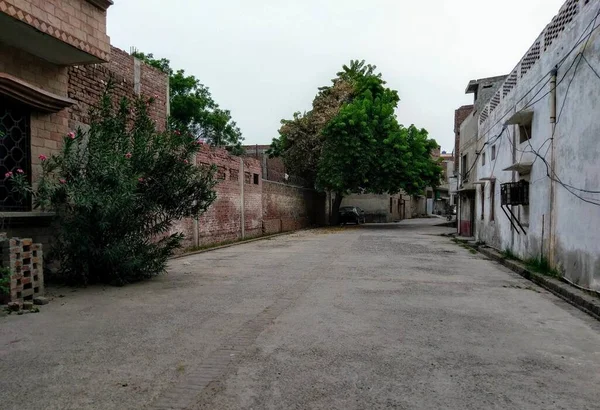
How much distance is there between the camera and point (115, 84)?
9766mm

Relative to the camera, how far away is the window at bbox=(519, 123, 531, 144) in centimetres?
1072

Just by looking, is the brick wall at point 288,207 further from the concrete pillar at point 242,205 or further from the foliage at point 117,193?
the foliage at point 117,193

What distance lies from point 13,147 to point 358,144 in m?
19.7

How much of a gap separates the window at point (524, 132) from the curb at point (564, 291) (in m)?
2.95

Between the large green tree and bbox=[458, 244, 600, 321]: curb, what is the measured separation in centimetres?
1538

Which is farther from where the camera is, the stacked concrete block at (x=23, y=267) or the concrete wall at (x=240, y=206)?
the concrete wall at (x=240, y=206)

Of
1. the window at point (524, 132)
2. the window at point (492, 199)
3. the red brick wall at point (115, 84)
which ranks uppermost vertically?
the red brick wall at point (115, 84)

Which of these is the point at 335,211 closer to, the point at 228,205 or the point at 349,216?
the point at 349,216

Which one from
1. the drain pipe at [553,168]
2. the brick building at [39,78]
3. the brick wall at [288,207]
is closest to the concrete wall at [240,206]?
the brick wall at [288,207]

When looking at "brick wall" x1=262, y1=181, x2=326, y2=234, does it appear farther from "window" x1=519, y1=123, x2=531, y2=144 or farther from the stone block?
the stone block

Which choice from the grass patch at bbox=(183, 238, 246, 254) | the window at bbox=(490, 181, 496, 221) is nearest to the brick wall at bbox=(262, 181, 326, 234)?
the grass patch at bbox=(183, 238, 246, 254)

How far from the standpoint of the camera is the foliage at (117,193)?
6.96 meters

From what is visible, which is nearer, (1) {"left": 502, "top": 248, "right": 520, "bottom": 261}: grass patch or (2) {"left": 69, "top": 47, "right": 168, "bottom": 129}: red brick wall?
(2) {"left": 69, "top": 47, "right": 168, "bottom": 129}: red brick wall

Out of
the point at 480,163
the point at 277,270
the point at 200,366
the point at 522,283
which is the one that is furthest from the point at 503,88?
the point at 200,366
